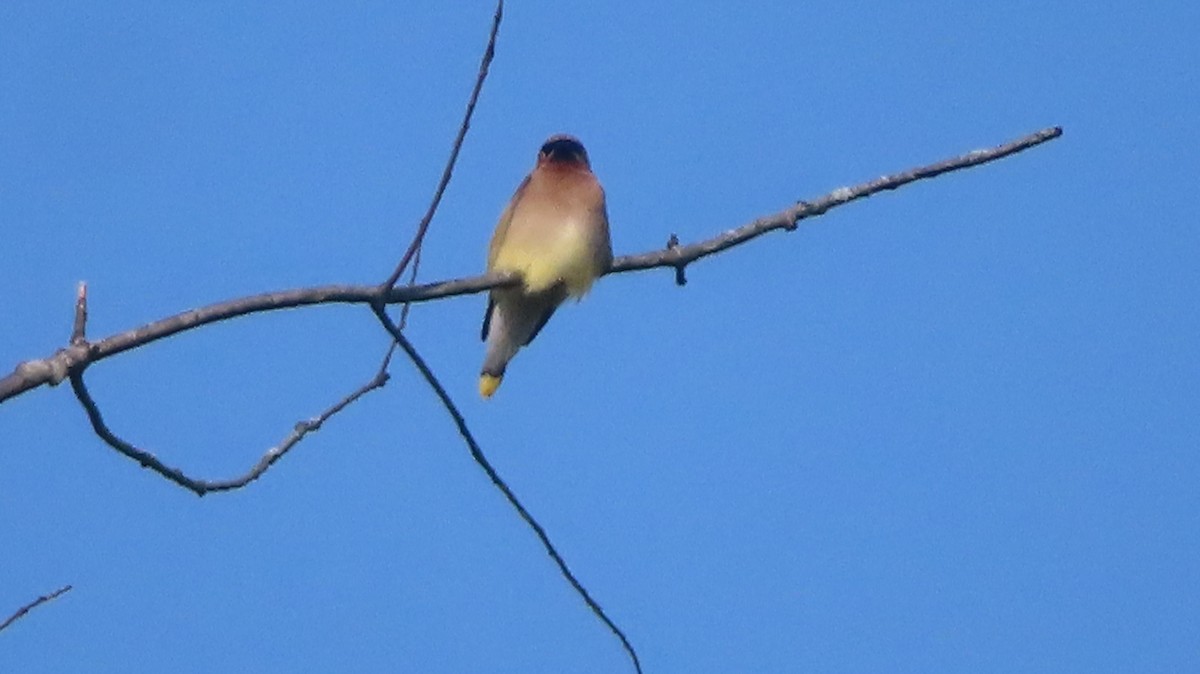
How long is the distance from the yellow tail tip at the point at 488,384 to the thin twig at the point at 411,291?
110cm

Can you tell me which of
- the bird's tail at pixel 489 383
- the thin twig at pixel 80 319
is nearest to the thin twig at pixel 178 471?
the thin twig at pixel 80 319

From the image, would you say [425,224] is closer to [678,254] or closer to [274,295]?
[274,295]

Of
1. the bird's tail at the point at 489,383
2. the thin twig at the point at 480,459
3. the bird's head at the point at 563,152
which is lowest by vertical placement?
the thin twig at the point at 480,459

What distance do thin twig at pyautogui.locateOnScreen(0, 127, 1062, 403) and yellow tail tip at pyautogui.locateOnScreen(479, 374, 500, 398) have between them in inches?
43.4

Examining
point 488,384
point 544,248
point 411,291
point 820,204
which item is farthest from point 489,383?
point 411,291

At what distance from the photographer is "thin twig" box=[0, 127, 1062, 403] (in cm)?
285

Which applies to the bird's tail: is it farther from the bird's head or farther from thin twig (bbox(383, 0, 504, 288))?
thin twig (bbox(383, 0, 504, 288))

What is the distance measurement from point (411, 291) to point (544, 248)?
1.90m

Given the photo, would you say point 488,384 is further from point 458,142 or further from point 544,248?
point 458,142

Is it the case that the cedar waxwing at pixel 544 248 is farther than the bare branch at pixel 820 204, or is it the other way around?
the cedar waxwing at pixel 544 248

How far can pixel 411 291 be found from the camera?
11.6 feet

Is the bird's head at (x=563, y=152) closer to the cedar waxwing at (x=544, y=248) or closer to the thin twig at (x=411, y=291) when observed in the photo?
the cedar waxwing at (x=544, y=248)

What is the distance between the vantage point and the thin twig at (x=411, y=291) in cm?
285

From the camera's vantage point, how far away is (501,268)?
5.50 m
